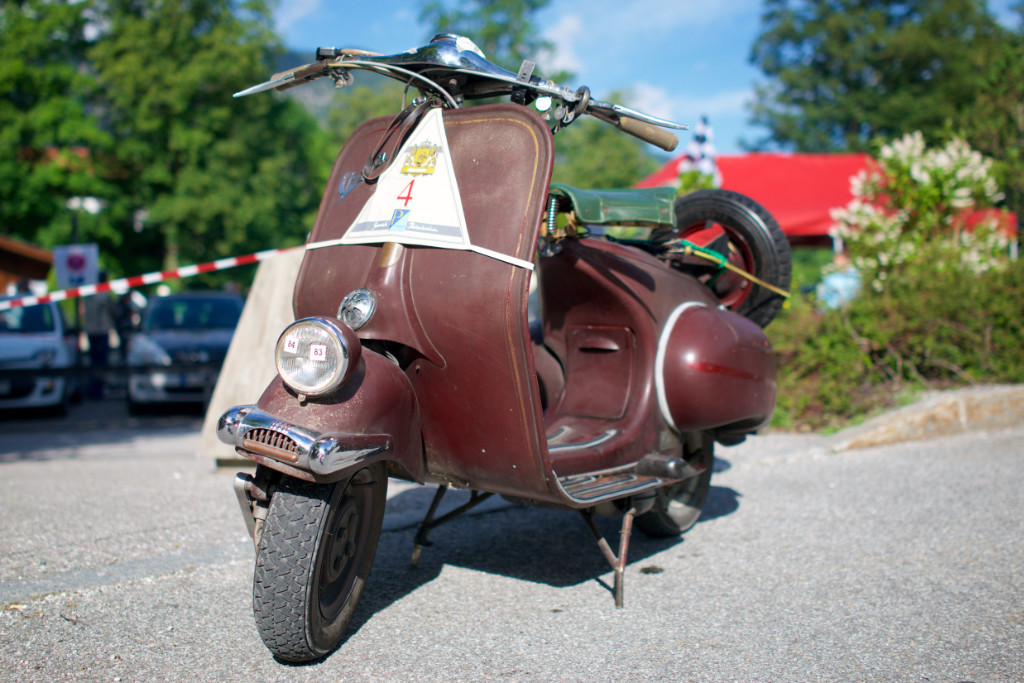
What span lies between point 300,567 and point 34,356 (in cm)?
832

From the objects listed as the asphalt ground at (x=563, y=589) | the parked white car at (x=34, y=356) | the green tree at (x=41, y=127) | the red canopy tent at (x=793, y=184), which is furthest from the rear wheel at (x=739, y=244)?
the green tree at (x=41, y=127)

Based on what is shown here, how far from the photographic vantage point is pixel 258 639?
2.83 m

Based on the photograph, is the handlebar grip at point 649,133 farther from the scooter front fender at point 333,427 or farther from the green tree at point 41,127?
the green tree at point 41,127

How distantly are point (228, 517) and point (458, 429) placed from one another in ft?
6.86

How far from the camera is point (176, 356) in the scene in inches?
359

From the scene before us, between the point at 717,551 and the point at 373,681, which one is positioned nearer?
the point at 373,681

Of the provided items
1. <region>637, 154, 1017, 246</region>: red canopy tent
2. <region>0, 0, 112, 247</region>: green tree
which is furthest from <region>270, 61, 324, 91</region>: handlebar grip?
<region>0, 0, 112, 247</region>: green tree

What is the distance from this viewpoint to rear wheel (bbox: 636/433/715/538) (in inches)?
154

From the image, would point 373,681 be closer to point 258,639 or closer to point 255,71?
point 258,639

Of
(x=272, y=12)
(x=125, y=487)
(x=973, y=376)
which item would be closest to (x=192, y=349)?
(x=125, y=487)

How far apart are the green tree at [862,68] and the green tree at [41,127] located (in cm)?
3142

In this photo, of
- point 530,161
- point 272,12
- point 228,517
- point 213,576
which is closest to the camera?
point 530,161

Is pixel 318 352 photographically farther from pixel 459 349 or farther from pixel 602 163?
pixel 602 163

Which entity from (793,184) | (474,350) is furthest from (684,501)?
(793,184)
